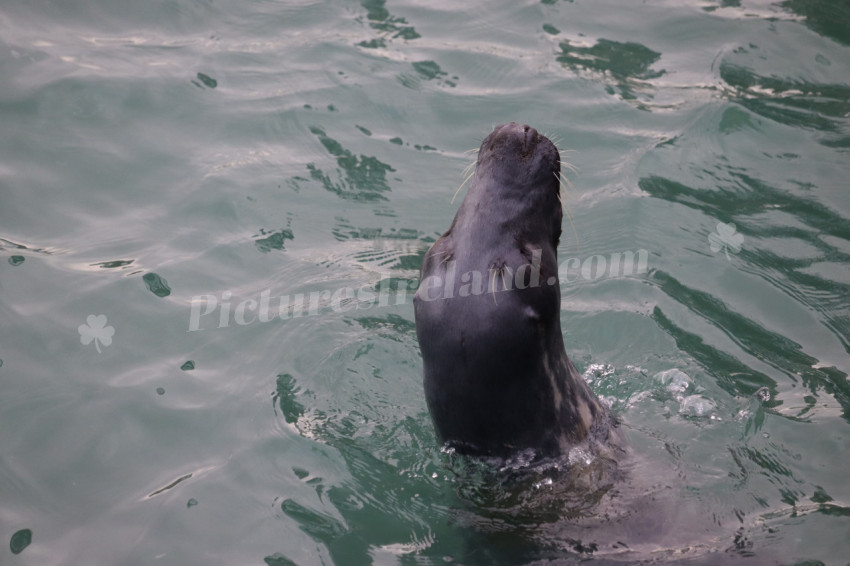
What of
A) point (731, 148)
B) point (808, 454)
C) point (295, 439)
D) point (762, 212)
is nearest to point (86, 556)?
point (295, 439)

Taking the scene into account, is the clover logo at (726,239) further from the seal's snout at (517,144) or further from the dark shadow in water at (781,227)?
the seal's snout at (517,144)

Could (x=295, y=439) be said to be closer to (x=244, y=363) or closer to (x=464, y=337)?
(x=244, y=363)

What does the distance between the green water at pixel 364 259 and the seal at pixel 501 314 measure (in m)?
0.48

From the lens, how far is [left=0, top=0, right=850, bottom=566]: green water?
4637 mm

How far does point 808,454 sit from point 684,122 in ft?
12.4

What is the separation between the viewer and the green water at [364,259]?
4.64 m

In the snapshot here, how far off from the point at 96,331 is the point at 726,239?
465 cm

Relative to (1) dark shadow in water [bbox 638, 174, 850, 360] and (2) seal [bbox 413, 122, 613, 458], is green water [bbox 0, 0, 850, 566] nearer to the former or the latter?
(1) dark shadow in water [bbox 638, 174, 850, 360]

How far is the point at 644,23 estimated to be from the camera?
29.9ft

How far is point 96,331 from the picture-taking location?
5.72 m

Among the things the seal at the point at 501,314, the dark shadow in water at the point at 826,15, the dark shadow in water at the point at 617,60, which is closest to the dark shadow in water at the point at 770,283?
the dark shadow in water at the point at 617,60

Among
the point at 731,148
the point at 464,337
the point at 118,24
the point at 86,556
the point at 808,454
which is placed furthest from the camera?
the point at 118,24

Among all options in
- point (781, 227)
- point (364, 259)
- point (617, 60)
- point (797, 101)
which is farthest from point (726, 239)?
point (364, 259)

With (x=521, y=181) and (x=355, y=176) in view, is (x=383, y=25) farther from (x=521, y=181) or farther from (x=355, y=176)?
(x=521, y=181)
